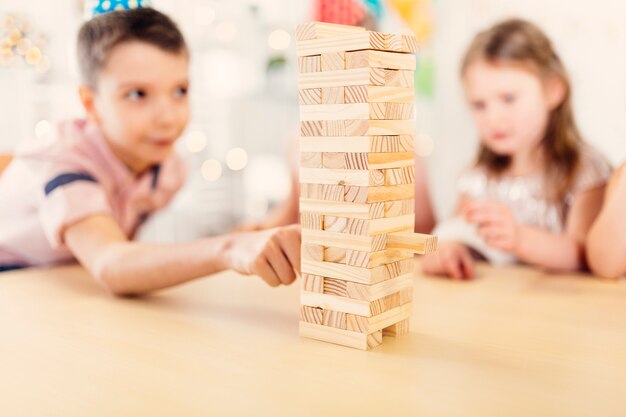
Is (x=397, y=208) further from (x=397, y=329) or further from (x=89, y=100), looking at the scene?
(x=89, y=100)

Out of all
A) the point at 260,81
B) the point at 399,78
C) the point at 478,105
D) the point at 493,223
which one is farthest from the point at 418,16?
the point at 260,81

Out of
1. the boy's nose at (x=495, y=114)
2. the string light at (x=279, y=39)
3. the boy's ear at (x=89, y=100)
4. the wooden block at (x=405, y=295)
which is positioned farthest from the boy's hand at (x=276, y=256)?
the string light at (x=279, y=39)

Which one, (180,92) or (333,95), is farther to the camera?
(180,92)

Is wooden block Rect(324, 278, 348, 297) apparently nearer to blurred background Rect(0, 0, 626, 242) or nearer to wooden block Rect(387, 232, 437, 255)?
wooden block Rect(387, 232, 437, 255)

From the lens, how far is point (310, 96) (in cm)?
54

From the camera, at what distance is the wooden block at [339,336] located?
536mm

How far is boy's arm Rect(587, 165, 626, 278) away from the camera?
0.80 meters

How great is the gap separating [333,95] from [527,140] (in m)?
0.64

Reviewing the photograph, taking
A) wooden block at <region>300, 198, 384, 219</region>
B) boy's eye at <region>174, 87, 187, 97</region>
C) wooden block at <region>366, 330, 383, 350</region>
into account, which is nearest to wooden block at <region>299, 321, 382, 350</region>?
wooden block at <region>366, 330, 383, 350</region>

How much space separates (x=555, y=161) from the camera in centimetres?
104

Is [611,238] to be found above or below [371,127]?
below

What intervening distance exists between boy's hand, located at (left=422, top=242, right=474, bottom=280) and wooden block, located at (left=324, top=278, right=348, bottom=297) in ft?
1.01

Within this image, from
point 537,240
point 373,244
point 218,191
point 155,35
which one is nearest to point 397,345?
point 373,244

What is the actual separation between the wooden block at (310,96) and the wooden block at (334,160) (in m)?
0.05
